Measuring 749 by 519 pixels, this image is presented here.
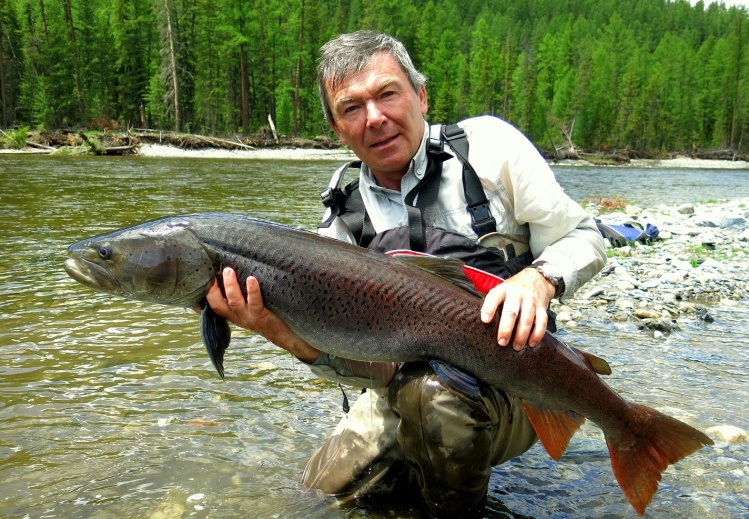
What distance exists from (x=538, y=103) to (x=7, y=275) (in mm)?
65781

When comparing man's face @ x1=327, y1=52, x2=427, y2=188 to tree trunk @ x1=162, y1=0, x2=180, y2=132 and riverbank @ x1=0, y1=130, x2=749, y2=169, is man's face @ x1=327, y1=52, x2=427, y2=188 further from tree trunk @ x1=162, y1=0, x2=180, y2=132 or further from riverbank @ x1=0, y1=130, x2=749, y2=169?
tree trunk @ x1=162, y1=0, x2=180, y2=132

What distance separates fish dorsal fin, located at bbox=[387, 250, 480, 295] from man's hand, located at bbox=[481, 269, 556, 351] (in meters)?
0.15

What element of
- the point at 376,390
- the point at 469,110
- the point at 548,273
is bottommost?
the point at 376,390

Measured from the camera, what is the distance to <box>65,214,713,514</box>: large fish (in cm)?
231

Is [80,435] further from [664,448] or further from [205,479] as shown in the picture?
[664,448]

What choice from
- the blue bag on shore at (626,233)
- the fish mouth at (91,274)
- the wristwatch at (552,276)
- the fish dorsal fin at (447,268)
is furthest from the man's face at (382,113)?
the blue bag on shore at (626,233)

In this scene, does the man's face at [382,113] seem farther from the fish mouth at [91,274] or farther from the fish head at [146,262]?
the fish mouth at [91,274]

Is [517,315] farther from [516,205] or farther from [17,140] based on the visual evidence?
[17,140]

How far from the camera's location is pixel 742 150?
2736 inches

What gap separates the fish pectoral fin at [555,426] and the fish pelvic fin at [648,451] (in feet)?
0.65

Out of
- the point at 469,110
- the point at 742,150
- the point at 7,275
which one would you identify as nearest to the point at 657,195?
the point at 7,275

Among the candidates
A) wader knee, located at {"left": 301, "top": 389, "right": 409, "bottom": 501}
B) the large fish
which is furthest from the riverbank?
wader knee, located at {"left": 301, "top": 389, "right": 409, "bottom": 501}

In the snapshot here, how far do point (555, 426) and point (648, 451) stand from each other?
0.36m

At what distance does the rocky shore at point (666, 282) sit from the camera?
17.8 ft
